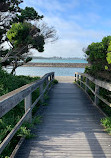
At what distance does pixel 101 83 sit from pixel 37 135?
2698 millimetres

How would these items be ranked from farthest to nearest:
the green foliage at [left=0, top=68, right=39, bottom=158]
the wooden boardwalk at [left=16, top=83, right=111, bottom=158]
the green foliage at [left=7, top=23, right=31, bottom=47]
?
the green foliage at [left=7, top=23, right=31, bottom=47]
the green foliage at [left=0, top=68, right=39, bottom=158]
the wooden boardwalk at [left=16, top=83, right=111, bottom=158]

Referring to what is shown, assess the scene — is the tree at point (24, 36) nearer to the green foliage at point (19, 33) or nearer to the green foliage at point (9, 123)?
the green foliage at point (19, 33)

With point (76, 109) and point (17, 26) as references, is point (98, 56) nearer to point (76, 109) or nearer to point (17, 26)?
point (76, 109)

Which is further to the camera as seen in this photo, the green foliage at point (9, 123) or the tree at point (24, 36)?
the tree at point (24, 36)

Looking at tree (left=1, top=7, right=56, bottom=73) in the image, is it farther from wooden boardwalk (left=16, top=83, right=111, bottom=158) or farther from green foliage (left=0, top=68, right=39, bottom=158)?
wooden boardwalk (left=16, top=83, right=111, bottom=158)

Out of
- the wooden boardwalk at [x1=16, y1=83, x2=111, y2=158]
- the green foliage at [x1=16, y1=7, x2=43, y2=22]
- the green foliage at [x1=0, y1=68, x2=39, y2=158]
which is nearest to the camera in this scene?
the wooden boardwalk at [x1=16, y1=83, x2=111, y2=158]

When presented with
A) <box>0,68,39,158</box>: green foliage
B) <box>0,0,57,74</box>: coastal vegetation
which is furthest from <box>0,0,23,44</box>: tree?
<box>0,68,39,158</box>: green foliage

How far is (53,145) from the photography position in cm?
327

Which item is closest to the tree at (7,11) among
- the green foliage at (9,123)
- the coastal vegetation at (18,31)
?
the coastal vegetation at (18,31)

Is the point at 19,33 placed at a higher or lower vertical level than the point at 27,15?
lower

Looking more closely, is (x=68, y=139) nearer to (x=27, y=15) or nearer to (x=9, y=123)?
(x=9, y=123)

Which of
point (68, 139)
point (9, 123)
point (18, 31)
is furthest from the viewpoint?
point (18, 31)

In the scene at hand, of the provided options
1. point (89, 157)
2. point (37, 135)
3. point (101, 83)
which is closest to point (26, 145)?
point (37, 135)

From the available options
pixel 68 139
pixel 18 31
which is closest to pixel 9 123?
pixel 68 139
